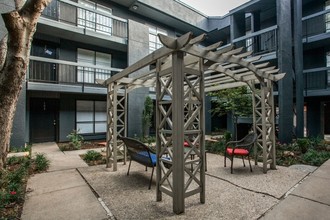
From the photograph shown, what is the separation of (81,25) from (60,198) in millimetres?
9914

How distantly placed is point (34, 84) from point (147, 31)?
7.47 meters

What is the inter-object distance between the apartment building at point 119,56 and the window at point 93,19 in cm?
5

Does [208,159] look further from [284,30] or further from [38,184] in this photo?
[284,30]

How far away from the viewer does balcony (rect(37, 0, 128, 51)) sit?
915cm

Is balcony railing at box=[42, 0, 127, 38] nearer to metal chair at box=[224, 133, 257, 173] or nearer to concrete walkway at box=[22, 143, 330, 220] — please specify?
concrete walkway at box=[22, 143, 330, 220]

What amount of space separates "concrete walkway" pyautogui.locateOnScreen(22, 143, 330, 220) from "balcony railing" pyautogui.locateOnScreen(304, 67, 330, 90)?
7.10 metres

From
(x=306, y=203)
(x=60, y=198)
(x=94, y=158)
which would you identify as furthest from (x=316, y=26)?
(x=60, y=198)

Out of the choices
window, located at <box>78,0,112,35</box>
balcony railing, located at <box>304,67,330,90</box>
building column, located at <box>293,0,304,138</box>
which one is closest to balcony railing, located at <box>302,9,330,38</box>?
building column, located at <box>293,0,304,138</box>

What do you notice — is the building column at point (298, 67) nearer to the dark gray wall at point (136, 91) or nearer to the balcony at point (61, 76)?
the dark gray wall at point (136, 91)

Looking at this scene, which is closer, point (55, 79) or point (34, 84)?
point (34, 84)

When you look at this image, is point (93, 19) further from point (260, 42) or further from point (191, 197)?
point (191, 197)

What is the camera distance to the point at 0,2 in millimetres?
7605

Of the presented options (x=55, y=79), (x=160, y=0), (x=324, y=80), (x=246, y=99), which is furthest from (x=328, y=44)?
(x=55, y=79)

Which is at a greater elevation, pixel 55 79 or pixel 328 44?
pixel 328 44
